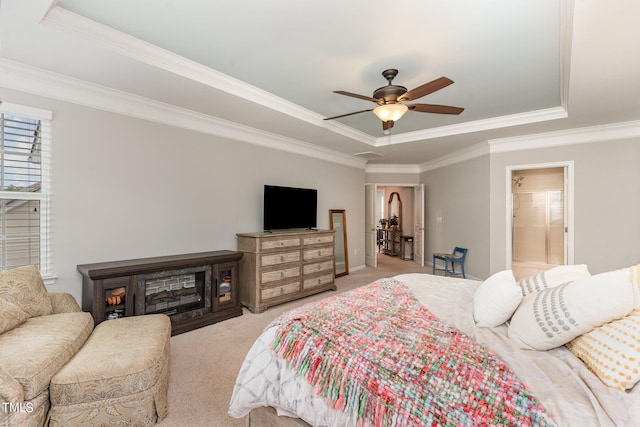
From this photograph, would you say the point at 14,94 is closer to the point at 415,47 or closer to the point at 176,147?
the point at 176,147

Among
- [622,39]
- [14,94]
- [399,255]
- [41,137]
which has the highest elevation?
[622,39]

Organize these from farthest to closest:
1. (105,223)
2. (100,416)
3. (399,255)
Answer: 1. (399,255)
2. (105,223)
3. (100,416)

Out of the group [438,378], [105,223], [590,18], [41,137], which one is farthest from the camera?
[105,223]

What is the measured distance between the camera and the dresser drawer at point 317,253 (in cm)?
434

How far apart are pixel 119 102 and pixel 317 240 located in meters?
3.02

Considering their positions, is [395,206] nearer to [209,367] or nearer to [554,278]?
[554,278]

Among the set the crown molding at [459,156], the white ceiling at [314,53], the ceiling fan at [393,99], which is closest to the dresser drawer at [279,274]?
the white ceiling at [314,53]

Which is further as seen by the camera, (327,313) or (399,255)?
(399,255)

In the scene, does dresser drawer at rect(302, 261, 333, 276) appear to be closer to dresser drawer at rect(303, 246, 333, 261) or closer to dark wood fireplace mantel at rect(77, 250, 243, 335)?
dresser drawer at rect(303, 246, 333, 261)

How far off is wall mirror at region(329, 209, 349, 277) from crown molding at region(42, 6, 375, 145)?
8.46 feet

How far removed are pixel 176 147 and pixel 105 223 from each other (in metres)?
1.14

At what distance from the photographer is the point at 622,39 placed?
6.51 ft

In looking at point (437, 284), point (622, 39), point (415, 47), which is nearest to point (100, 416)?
point (437, 284)

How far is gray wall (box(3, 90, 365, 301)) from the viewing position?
8.81 feet
